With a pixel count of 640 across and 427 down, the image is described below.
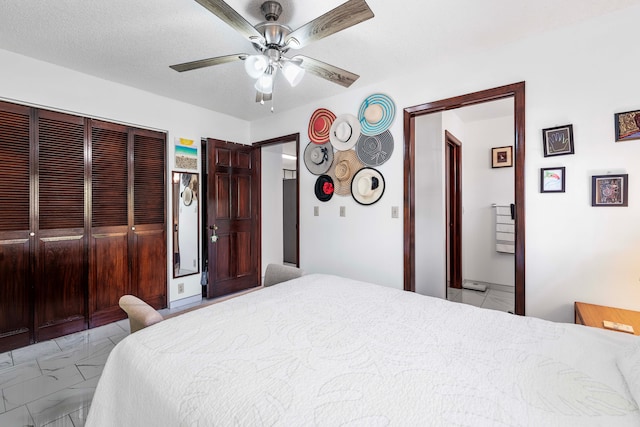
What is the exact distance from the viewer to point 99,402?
42.4 inches

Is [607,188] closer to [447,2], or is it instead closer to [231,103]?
[447,2]

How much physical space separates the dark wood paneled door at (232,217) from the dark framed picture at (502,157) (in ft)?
11.1

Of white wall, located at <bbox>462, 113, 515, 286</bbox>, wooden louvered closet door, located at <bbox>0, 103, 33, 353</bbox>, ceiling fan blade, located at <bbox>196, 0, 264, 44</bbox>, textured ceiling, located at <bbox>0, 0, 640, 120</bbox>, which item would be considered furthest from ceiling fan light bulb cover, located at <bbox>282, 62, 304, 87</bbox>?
white wall, located at <bbox>462, 113, 515, 286</bbox>

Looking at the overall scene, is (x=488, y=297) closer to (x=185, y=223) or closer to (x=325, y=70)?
(x=325, y=70)

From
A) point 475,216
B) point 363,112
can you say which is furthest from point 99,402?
point 475,216

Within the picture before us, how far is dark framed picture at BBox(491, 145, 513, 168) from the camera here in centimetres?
387

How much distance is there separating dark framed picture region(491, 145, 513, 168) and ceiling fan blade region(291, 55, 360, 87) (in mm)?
3035

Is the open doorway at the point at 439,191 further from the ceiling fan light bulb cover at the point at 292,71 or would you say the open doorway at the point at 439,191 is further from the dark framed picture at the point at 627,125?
the ceiling fan light bulb cover at the point at 292,71

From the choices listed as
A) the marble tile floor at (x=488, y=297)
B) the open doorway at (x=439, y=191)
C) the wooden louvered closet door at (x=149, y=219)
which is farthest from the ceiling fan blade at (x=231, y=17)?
the marble tile floor at (x=488, y=297)

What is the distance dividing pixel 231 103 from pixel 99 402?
3.09 meters

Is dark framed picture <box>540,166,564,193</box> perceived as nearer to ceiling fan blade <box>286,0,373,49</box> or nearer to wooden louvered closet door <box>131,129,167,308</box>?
ceiling fan blade <box>286,0,373,49</box>

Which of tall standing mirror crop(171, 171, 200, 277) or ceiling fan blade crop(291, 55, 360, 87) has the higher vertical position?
ceiling fan blade crop(291, 55, 360, 87)

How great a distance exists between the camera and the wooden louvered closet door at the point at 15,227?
2.28 m

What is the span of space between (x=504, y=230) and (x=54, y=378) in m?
4.94
